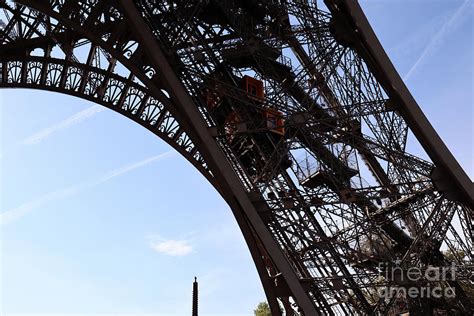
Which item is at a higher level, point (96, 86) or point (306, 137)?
point (96, 86)

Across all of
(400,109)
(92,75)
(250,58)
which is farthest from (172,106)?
(400,109)

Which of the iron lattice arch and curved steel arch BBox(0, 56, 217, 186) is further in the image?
curved steel arch BBox(0, 56, 217, 186)

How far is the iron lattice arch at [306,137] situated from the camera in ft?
32.9

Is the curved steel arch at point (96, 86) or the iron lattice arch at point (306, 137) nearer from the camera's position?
the iron lattice arch at point (306, 137)

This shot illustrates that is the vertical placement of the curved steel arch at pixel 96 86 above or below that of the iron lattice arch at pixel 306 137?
above

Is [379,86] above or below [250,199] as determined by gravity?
above

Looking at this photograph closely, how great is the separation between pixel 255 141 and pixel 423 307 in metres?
5.44

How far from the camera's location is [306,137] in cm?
1066

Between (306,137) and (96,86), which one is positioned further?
(96,86)

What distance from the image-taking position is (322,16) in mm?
11812

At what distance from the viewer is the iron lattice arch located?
10016 mm

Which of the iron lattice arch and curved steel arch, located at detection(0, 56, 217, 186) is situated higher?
curved steel arch, located at detection(0, 56, 217, 186)

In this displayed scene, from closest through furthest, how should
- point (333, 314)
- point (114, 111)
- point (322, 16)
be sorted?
1. point (333, 314)
2. point (322, 16)
3. point (114, 111)

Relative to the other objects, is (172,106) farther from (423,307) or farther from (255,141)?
(423,307)
